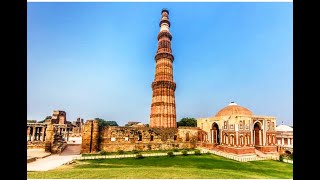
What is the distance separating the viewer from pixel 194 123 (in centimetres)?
4834

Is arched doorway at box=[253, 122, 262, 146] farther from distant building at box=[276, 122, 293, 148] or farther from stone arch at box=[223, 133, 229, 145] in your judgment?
distant building at box=[276, 122, 293, 148]

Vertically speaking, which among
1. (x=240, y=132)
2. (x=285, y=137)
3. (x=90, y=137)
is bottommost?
(x=285, y=137)

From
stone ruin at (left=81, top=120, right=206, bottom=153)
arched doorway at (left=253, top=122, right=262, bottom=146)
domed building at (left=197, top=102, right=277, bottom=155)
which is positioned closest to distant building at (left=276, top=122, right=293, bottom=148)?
domed building at (left=197, top=102, right=277, bottom=155)

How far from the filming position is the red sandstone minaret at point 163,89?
3167cm

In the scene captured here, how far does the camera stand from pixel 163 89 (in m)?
32.2

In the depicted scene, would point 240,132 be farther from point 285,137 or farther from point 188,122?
point 188,122

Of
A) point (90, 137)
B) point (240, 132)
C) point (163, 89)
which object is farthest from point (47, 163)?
point (163, 89)

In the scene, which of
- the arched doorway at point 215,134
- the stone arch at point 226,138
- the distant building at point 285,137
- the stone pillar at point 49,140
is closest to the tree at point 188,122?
the distant building at point 285,137

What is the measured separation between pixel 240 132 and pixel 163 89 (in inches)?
505

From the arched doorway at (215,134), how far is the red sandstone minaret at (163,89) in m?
→ 6.85

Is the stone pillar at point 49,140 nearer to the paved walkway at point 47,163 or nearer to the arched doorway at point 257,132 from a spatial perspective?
the paved walkway at point 47,163

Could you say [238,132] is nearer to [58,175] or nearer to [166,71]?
[166,71]
